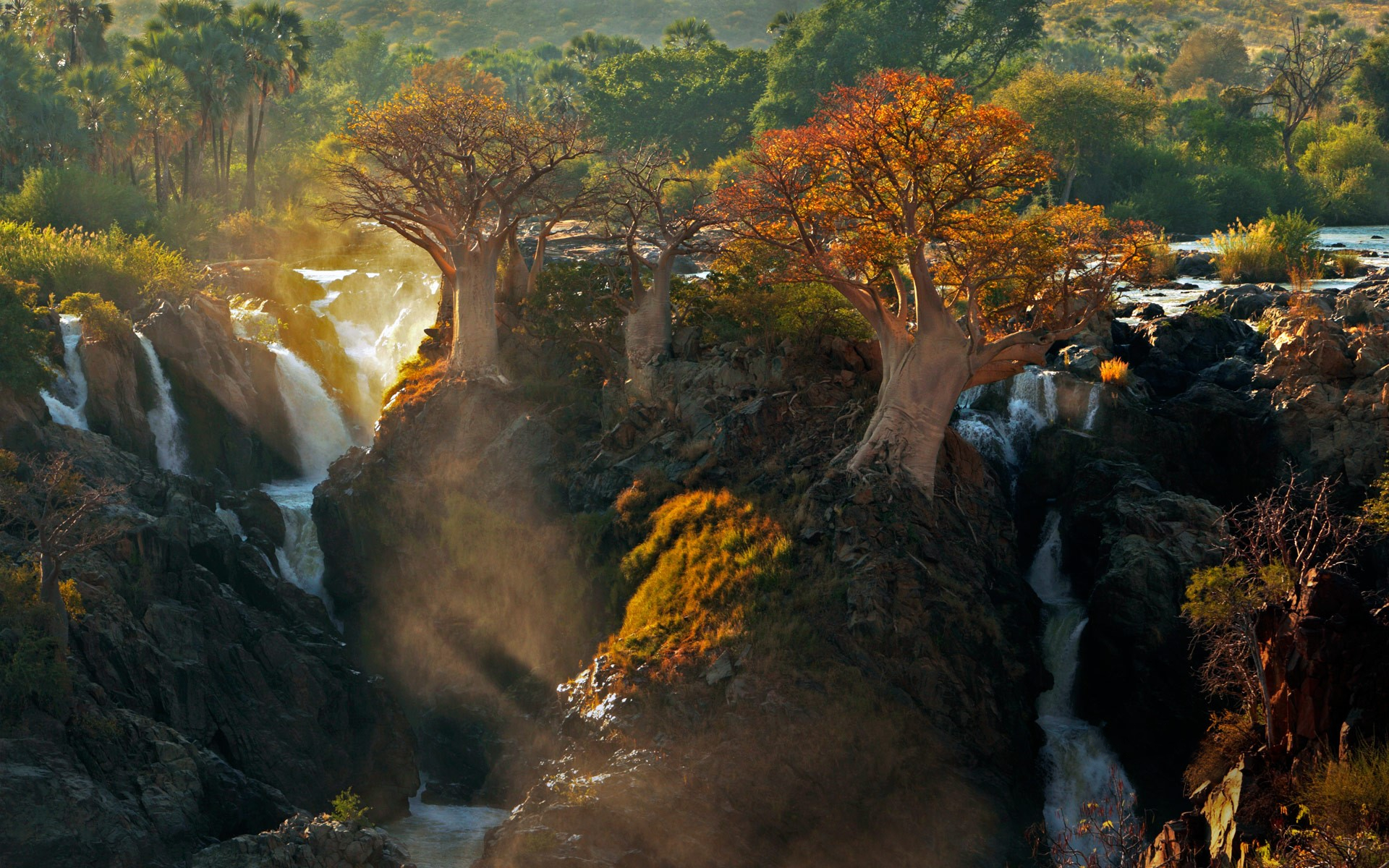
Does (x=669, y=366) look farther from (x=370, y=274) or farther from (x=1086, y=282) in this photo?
(x=370, y=274)

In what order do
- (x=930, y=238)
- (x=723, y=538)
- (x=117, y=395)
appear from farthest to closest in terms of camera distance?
(x=117, y=395) < (x=723, y=538) < (x=930, y=238)

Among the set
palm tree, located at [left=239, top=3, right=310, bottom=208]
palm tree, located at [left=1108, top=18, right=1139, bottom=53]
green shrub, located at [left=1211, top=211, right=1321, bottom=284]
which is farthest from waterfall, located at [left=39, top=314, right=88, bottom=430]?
palm tree, located at [left=1108, top=18, right=1139, bottom=53]

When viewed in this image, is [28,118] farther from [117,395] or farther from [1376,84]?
[1376,84]

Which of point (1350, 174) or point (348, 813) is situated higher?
point (1350, 174)

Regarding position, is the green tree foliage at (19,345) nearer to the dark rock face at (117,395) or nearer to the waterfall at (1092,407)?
the dark rock face at (117,395)

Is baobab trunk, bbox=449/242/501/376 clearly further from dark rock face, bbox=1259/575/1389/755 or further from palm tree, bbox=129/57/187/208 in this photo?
palm tree, bbox=129/57/187/208

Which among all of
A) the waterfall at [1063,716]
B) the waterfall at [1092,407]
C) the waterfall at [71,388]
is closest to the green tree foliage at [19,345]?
the waterfall at [71,388]

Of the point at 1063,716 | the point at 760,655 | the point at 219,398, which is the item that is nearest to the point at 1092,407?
the point at 1063,716
